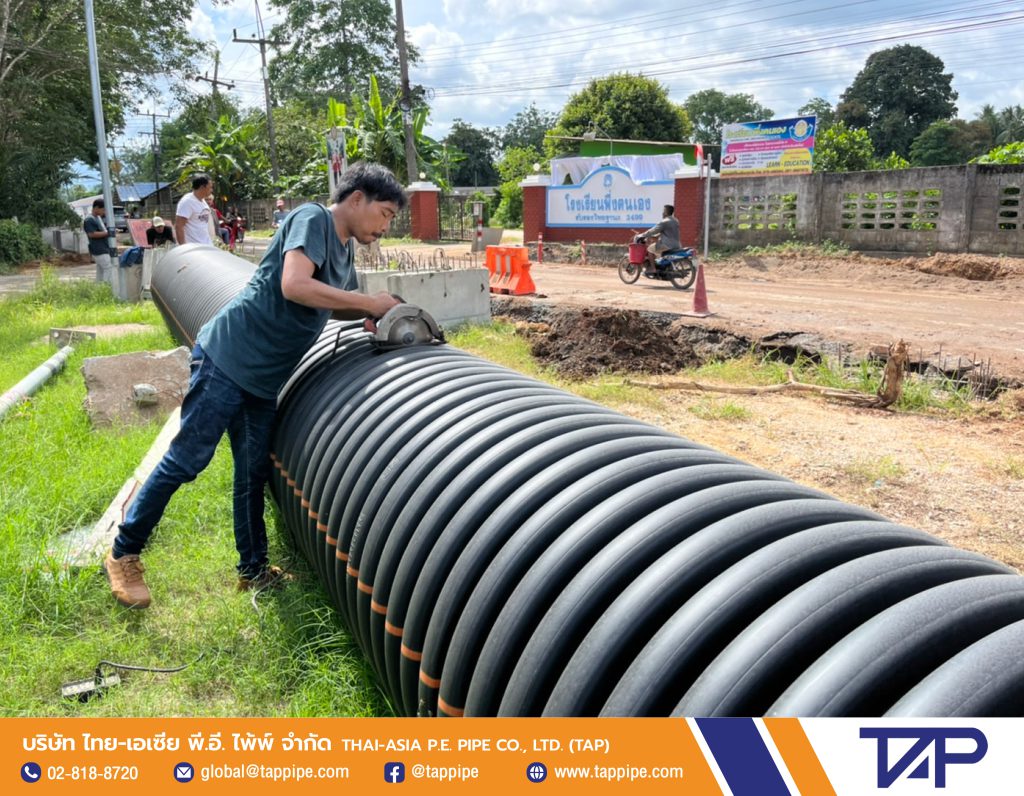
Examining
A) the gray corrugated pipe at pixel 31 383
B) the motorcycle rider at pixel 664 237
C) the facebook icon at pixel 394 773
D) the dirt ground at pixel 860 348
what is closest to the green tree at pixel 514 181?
the dirt ground at pixel 860 348

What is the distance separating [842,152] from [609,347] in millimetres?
32468

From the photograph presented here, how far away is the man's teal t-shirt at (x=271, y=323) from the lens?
3410 millimetres

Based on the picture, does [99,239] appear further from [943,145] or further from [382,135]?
[943,145]

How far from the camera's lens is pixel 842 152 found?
37.2 meters

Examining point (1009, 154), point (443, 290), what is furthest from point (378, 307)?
point (1009, 154)

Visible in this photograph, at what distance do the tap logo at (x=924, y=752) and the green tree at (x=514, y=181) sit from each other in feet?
123

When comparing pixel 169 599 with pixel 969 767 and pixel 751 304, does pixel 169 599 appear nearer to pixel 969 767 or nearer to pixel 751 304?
pixel 969 767

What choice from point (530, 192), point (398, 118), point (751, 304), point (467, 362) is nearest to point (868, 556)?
point (467, 362)

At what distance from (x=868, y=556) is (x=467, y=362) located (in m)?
2.29

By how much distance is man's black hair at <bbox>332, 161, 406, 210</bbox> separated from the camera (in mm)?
3385

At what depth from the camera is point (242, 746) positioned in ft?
5.72

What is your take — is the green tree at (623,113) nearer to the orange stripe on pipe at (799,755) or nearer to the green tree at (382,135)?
the green tree at (382,135)

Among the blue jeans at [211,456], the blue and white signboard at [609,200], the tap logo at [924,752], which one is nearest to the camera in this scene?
the tap logo at [924,752]

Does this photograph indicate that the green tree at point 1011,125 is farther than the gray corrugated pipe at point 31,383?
Yes
